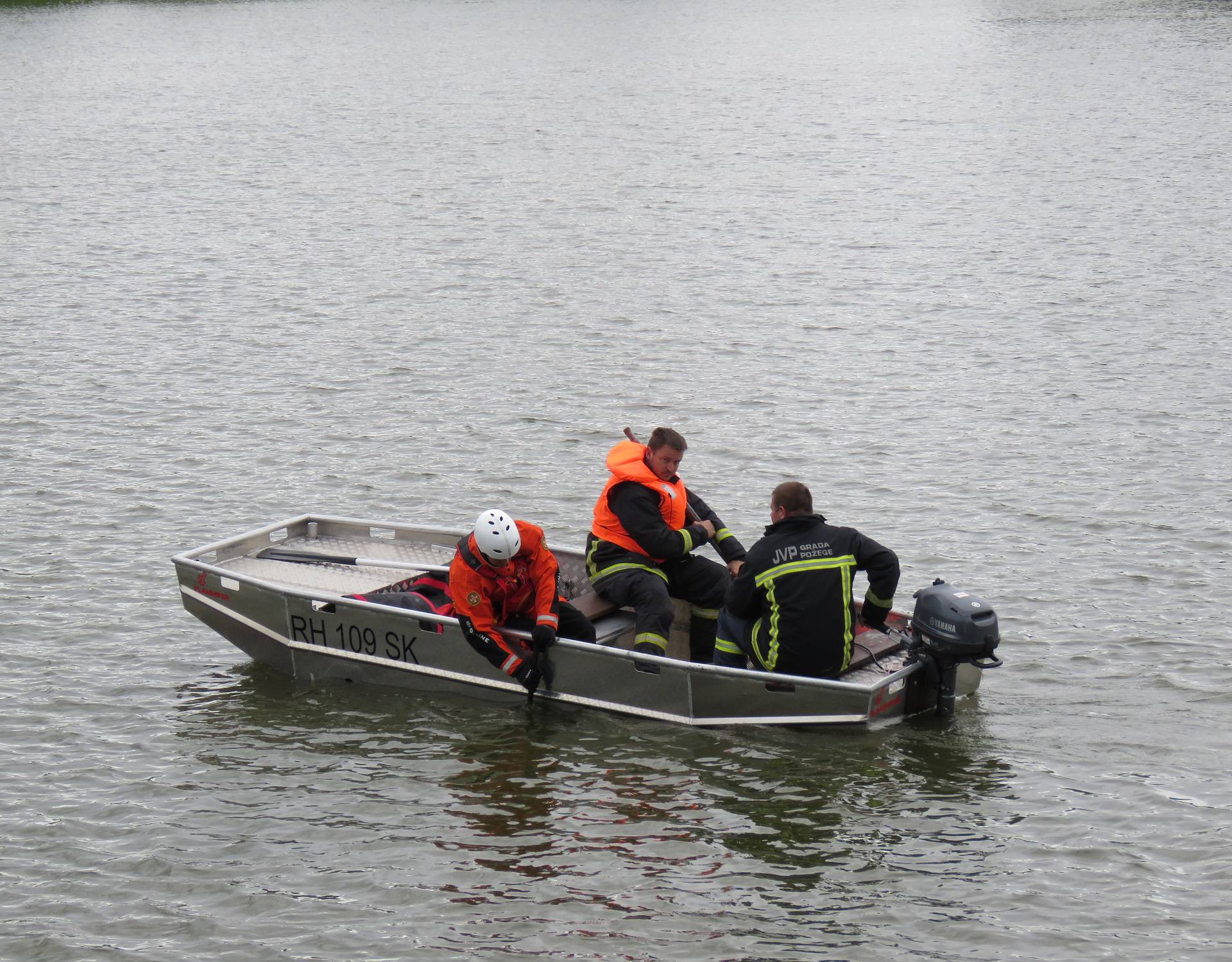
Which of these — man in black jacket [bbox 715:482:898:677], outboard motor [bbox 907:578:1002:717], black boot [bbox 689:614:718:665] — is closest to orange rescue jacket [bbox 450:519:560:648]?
black boot [bbox 689:614:718:665]

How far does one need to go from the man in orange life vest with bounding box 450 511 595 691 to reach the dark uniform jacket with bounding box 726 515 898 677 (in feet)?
4.49

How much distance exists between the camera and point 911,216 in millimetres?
28969

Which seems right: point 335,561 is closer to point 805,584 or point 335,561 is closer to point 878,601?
point 805,584

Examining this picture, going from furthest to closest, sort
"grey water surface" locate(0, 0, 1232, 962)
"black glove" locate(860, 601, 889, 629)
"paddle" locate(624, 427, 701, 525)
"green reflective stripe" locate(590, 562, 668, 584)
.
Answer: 1. "paddle" locate(624, 427, 701, 525)
2. "green reflective stripe" locate(590, 562, 668, 584)
3. "black glove" locate(860, 601, 889, 629)
4. "grey water surface" locate(0, 0, 1232, 962)

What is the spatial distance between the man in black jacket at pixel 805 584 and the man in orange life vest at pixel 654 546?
0.94m

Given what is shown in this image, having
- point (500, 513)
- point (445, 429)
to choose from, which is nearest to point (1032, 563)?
point (500, 513)

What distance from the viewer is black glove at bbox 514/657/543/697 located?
10070 mm

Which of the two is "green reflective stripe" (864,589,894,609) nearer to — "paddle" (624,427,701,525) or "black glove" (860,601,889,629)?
"black glove" (860,601,889,629)

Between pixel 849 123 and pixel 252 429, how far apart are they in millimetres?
28303

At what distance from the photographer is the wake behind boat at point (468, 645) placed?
9367 millimetres

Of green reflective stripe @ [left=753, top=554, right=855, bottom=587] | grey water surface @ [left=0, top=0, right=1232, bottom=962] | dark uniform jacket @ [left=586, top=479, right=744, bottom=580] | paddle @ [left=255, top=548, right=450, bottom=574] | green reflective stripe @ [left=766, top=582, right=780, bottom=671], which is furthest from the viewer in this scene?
paddle @ [left=255, top=548, right=450, bottom=574]

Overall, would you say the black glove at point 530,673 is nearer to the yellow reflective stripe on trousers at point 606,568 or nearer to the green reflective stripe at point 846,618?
the yellow reflective stripe on trousers at point 606,568

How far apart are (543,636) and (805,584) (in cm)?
189

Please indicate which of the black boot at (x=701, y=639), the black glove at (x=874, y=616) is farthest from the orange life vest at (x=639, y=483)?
the black glove at (x=874, y=616)
